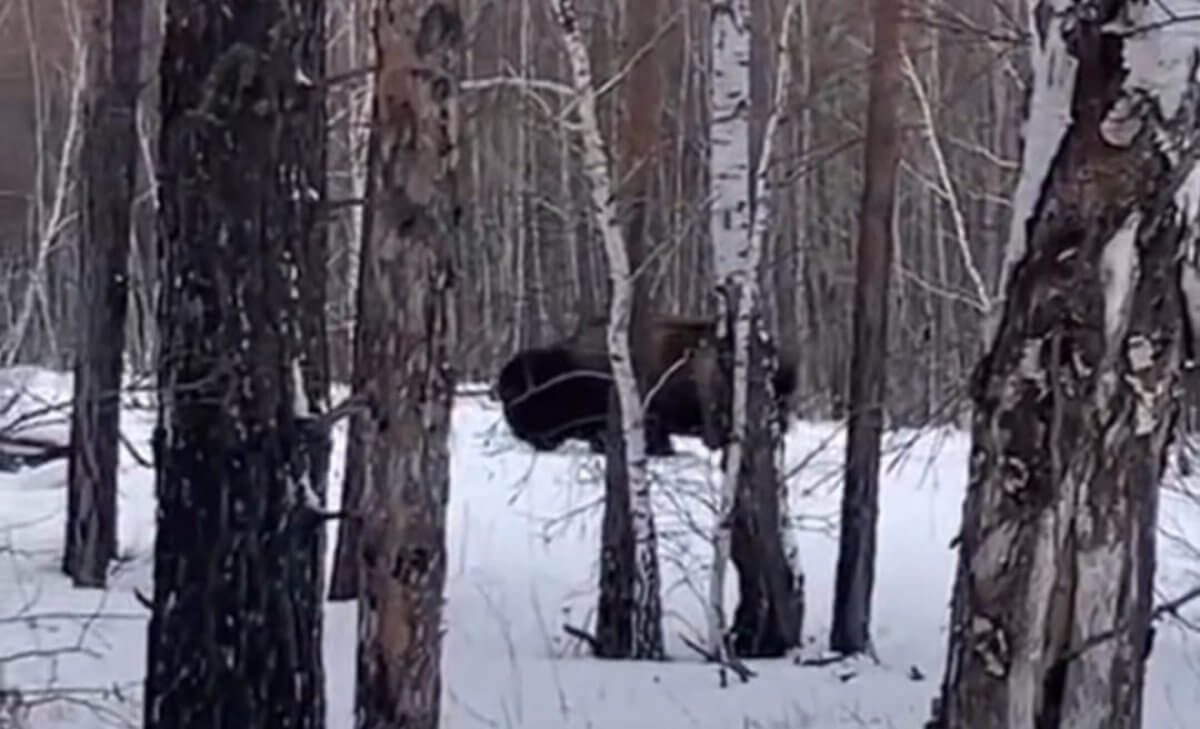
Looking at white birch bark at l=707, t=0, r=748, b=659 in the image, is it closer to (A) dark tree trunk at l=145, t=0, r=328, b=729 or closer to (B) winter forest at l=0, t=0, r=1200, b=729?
(B) winter forest at l=0, t=0, r=1200, b=729

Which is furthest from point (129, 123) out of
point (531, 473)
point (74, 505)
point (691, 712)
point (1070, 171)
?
point (1070, 171)

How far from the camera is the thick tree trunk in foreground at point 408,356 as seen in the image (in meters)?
5.91

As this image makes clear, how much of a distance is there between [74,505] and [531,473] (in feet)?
11.4

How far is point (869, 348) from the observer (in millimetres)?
10055

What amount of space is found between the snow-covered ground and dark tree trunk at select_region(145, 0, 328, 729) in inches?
12.9

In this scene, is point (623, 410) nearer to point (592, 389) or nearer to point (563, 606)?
point (563, 606)

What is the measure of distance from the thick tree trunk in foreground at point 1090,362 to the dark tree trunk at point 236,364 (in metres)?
2.43

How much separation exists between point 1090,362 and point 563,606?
7771mm

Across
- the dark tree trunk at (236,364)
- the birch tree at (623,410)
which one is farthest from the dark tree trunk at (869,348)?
the dark tree trunk at (236,364)

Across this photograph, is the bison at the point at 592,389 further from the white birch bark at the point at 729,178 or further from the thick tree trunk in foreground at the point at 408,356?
the thick tree trunk in foreground at the point at 408,356

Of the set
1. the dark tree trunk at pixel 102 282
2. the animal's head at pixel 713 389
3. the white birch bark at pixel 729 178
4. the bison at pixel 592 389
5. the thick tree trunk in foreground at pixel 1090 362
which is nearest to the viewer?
the thick tree trunk in foreground at pixel 1090 362

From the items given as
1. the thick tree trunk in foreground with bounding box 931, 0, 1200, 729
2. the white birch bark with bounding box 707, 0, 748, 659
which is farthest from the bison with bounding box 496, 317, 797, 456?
the thick tree trunk in foreground with bounding box 931, 0, 1200, 729

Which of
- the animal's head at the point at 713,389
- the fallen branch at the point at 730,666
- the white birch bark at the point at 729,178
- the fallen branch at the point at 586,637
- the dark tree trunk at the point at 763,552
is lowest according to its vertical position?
the fallen branch at the point at 586,637

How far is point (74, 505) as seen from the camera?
37.6 ft
